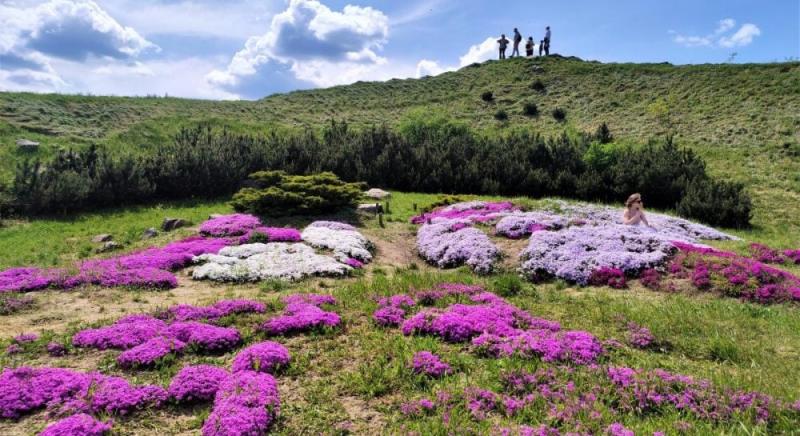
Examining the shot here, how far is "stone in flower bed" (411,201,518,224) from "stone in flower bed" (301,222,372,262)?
3.46 meters

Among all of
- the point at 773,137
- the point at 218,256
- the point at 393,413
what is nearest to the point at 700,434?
the point at 393,413

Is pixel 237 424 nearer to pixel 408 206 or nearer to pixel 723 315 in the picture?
pixel 723 315

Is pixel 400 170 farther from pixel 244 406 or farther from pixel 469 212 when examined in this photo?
pixel 244 406

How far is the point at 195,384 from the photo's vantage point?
19.1 feet

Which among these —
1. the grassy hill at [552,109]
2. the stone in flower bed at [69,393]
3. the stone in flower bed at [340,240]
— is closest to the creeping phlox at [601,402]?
the stone in flower bed at [69,393]

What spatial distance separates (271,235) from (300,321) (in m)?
7.09

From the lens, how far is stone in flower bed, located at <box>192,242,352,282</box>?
37.6 feet

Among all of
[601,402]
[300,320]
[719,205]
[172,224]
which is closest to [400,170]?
[172,224]

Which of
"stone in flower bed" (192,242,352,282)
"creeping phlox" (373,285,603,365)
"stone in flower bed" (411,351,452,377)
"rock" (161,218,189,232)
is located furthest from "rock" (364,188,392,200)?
"stone in flower bed" (411,351,452,377)

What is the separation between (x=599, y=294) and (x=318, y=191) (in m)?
10.5

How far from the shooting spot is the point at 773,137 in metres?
32.1

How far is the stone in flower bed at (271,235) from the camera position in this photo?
14.3 m

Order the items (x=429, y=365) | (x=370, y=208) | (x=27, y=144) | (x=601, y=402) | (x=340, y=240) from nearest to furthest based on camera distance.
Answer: (x=601, y=402), (x=429, y=365), (x=340, y=240), (x=370, y=208), (x=27, y=144)

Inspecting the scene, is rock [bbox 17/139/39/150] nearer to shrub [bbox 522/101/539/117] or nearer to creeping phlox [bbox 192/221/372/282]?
creeping phlox [bbox 192/221/372/282]
